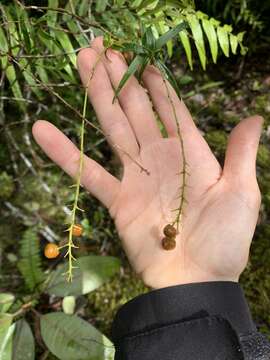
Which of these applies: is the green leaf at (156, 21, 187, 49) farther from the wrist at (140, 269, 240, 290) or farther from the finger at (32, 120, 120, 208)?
the wrist at (140, 269, 240, 290)

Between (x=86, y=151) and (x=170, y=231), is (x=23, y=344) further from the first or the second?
(x=86, y=151)

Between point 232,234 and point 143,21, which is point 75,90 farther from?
point 232,234

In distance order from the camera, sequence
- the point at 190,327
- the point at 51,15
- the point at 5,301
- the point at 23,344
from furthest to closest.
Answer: the point at 5,301
the point at 23,344
the point at 51,15
the point at 190,327

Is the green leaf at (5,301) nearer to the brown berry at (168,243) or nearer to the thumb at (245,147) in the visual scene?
the brown berry at (168,243)

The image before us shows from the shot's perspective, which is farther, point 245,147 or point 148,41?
point 245,147

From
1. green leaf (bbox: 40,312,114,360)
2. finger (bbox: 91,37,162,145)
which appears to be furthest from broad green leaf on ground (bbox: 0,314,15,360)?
Answer: finger (bbox: 91,37,162,145)

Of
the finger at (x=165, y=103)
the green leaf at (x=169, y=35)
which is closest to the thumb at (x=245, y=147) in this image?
the finger at (x=165, y=103)

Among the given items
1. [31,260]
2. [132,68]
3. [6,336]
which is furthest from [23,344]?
[132,68]
